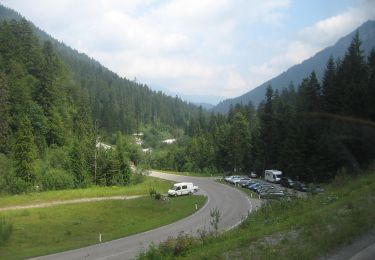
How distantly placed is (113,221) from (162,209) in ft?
27.0

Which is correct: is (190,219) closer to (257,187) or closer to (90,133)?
(257,187)

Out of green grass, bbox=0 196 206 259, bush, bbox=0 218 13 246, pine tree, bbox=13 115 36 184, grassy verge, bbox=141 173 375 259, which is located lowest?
green grass, bbox=0 196 206 259

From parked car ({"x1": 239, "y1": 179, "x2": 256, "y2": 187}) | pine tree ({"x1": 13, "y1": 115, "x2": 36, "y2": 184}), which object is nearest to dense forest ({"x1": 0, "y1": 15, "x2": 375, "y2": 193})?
pine tree ({"x1": 13, "y1": 115, "x2": 36, "y2": 184})

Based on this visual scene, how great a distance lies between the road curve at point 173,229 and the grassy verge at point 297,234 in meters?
2.63

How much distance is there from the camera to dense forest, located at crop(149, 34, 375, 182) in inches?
1210

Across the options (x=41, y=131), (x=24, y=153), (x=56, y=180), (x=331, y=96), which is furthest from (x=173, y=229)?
(x=41, y=131)

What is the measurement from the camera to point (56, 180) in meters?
73.3

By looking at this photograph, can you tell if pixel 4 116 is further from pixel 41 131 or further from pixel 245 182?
pixel 245 182

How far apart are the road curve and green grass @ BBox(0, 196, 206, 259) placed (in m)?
1.47

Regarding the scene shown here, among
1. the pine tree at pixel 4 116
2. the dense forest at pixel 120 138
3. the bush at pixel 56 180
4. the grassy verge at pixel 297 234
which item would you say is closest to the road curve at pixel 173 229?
the grassy verge at pixel 297 234

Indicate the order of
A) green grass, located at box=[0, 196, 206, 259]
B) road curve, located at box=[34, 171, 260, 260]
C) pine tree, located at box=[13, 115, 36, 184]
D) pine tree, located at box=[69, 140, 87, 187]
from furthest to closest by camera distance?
pine tree, located at box=[69, 140, 87, 187] → pine tree, located at box=[13, 115, 36, 184] → green grass, located at box=[0, 196, 206, 259] → road curve, located at box=[34, 171, 260, 260]

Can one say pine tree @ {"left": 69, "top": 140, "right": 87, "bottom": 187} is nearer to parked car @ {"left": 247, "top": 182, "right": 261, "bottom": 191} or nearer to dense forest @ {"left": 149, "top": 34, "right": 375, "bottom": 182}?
parked car @ {"left": 247, "top": 182, "right": 261, "bottom": 191}

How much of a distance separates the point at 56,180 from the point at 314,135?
43700 mm

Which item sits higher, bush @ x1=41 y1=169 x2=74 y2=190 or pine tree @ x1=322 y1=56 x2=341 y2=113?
pine tree @ x1=322 y1=56 x2=341 y2=113
